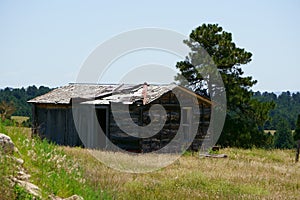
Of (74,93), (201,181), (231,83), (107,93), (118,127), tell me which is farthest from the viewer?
(231,83)

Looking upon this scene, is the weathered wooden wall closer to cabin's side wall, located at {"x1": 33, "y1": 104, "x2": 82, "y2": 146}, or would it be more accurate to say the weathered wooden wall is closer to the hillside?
cabin's side wall, located at {"x1": 33, "y1": 104, "x2": 82, "y2": 146}

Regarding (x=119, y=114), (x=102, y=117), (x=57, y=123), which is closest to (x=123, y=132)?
(x=119, y=114)

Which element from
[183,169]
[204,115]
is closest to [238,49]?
[204,115]

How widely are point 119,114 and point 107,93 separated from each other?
1.96 metres

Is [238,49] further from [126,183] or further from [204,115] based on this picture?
[126,183]

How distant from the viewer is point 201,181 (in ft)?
41.1

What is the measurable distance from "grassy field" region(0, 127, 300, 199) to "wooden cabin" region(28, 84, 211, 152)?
462 cm

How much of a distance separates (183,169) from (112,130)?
7.39 metres

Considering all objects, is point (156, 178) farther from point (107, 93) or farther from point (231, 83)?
point (231, 83)

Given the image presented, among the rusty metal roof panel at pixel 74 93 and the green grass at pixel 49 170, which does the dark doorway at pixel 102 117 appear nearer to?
the rusty metal roof panel at pixel 74 93

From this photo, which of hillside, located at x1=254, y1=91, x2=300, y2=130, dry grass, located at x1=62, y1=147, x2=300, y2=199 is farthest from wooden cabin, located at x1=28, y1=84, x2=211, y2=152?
hillside, located at x1=254, y1=91, x2=300, y2=130

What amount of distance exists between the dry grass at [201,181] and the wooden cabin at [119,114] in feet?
15.1

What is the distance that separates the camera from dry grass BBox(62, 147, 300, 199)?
35.4 feet

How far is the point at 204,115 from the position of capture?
77.4ft
